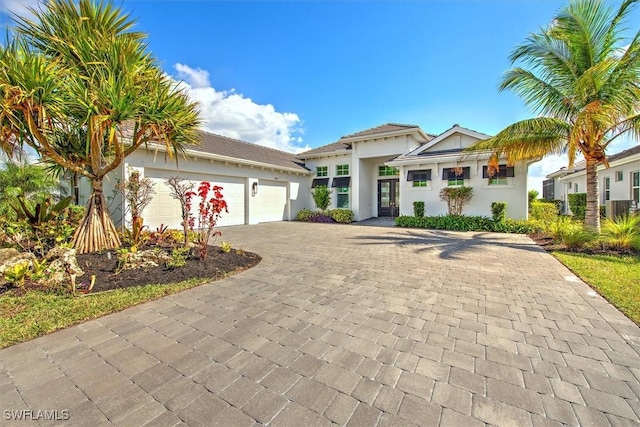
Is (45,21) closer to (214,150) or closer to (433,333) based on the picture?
(214,150)

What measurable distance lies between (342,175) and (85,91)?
15.3 m

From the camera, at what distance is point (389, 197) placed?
768 inches

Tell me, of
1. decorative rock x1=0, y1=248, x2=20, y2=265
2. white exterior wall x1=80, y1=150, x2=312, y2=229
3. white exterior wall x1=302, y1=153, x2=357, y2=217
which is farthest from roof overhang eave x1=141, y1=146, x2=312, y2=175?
decorative rock x1=0, y1=248, x2=20, y2=265

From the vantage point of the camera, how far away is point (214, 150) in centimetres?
1462

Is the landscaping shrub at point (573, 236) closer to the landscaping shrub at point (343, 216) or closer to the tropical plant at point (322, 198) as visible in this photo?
the landscaping shrub at point (343, 216)

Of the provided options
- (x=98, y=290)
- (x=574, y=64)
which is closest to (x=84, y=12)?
(x=98, y=290)

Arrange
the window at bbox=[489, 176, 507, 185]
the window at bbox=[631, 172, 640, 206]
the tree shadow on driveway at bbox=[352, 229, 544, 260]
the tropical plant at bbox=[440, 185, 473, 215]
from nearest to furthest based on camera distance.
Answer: the tree shadow on driveway at bbox=[352, 229, 544, 260], the window at bbox=[631, 172, 640, 206], the window at bbox=[489, 176, 507, 185], the tropical plant at bbox=[440, 185, 473, 215]

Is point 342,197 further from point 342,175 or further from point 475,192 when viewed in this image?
point 475,192

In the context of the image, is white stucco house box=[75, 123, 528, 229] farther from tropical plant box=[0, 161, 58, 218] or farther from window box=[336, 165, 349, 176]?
tropical plant box=[0, 161, 58, 218]

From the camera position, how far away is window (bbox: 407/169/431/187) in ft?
50.4

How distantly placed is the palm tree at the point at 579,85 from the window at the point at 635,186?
7.04m

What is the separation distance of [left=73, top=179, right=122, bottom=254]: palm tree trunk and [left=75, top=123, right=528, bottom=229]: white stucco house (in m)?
4.57
